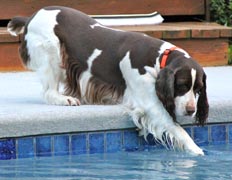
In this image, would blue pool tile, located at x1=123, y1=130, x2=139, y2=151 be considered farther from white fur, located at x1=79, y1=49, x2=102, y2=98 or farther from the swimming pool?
white fur, located at x1=79, y1=49, x2=102, y2=98

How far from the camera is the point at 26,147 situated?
5.96 m

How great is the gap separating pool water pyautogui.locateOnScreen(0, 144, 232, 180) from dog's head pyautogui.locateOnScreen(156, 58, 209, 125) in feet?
1.04

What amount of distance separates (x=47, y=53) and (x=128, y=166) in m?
1.15

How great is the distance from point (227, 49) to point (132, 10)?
117cm

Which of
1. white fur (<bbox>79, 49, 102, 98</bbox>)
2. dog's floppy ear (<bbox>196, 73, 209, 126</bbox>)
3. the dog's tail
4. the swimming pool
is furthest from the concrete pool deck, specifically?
the dog's tail

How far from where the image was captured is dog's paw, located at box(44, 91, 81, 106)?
646cm

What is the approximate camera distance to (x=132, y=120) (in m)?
6.21

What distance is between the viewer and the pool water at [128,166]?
18.0 ft

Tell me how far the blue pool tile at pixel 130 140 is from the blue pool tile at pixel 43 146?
52 cm

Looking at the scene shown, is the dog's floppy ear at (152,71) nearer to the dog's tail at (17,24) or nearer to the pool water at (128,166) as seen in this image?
the pool water at (128,166)

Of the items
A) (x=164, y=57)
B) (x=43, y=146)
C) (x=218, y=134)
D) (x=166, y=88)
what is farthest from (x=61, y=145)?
(x=218, y=134)

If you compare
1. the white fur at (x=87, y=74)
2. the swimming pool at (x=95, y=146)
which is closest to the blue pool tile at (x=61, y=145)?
→ the swimming pool at (x=95, y=146)

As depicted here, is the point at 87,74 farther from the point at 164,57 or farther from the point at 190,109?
the point at 190,109

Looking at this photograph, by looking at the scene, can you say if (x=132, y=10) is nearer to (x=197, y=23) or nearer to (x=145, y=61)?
(x=197, y=23)
